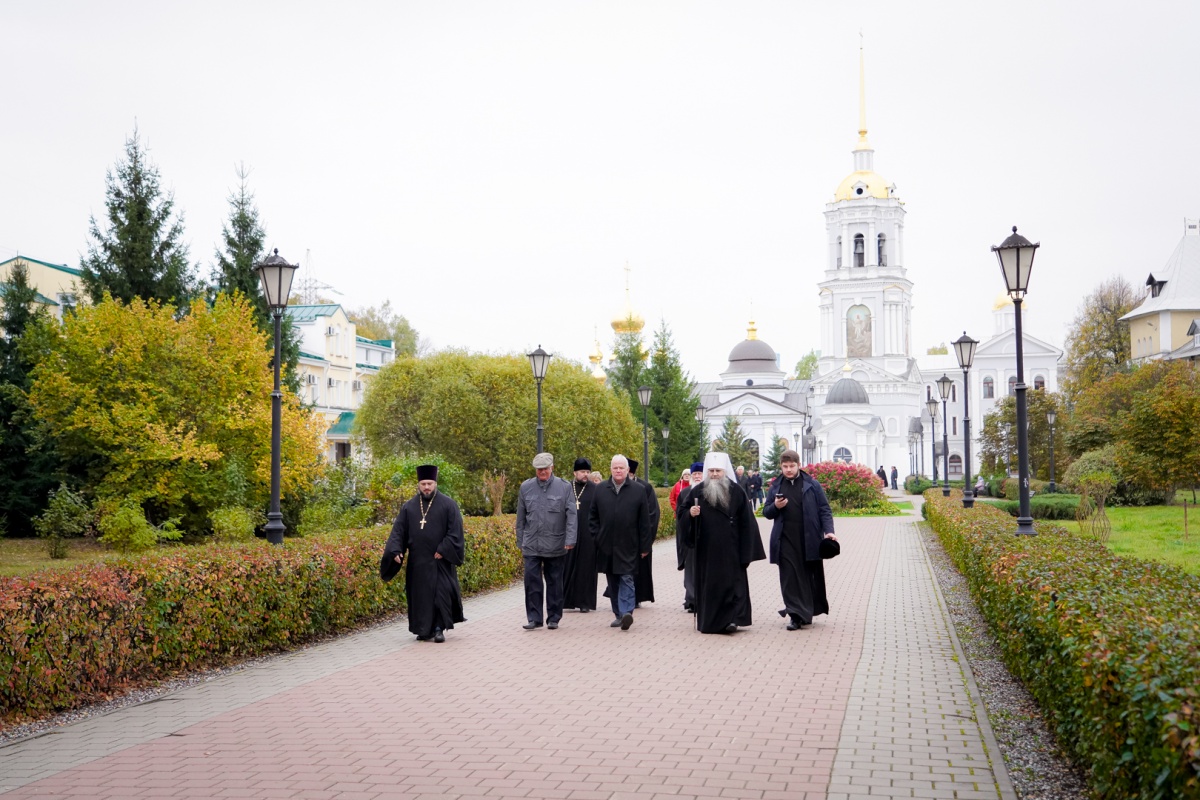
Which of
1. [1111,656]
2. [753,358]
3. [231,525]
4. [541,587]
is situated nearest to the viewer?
[1111,656]

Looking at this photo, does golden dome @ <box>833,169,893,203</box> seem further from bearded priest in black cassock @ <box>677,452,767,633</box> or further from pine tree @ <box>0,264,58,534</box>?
bearded priest in black cassock @ <box>677,452,767,633</box>

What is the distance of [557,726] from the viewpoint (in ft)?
23.1

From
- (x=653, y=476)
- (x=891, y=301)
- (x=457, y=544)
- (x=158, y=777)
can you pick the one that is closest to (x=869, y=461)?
(x=891, y=301)

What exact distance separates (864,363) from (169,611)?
8047 cm

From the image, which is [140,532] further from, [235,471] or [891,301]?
[891,301]

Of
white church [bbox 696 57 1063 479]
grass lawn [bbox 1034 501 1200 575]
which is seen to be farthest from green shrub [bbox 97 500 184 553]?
white church [bbox 696 57 1063 479]

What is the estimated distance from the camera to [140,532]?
75.1 ft

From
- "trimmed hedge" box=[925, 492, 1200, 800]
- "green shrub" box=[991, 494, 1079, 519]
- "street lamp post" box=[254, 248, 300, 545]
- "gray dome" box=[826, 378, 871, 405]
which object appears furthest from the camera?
"gray dome" box=[826, 378, 871, 405]

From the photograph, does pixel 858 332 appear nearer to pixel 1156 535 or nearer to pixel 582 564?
pixel 1156 535

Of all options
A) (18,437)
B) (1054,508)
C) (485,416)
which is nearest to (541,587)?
(485,416)

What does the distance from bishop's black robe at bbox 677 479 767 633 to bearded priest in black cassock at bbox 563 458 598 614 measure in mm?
1637

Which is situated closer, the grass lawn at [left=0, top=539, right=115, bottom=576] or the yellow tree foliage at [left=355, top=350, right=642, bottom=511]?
the grass lawn at [left=0, top=539, right=115, bottom=576]

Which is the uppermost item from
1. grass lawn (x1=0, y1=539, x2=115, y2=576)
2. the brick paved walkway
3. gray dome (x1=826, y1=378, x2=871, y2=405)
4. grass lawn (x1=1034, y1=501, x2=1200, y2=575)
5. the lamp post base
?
gray dome (x1=826, y1=378, x2=871, y2=405)

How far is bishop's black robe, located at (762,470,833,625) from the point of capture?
1134 cm
